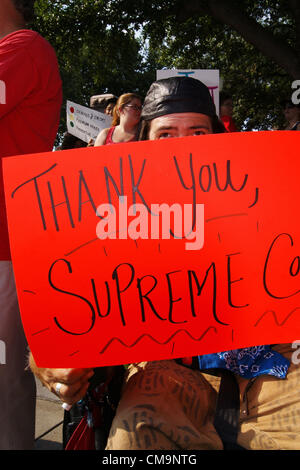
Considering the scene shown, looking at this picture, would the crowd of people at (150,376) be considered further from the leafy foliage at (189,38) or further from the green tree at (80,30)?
the green tree at (80,30)

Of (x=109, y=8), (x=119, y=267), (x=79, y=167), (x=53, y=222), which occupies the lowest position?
(x=119, y=267)

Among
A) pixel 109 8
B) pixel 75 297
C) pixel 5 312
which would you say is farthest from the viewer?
pixel 109 8

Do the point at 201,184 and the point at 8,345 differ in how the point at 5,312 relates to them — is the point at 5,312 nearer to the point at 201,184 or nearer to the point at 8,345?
the point at 8,345

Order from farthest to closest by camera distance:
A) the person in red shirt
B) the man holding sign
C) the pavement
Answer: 1. the pavement
2. the person in red shirt
3. the man holding sign

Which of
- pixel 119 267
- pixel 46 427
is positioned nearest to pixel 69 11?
pixel 46 427

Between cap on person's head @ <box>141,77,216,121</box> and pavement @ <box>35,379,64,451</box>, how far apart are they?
5.20ft

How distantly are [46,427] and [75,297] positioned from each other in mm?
1536

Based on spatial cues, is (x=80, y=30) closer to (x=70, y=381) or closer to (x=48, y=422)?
(x=48, y=422)

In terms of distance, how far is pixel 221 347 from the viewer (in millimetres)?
1049

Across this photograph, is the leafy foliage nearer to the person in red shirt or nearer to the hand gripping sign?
the person in red shirt
